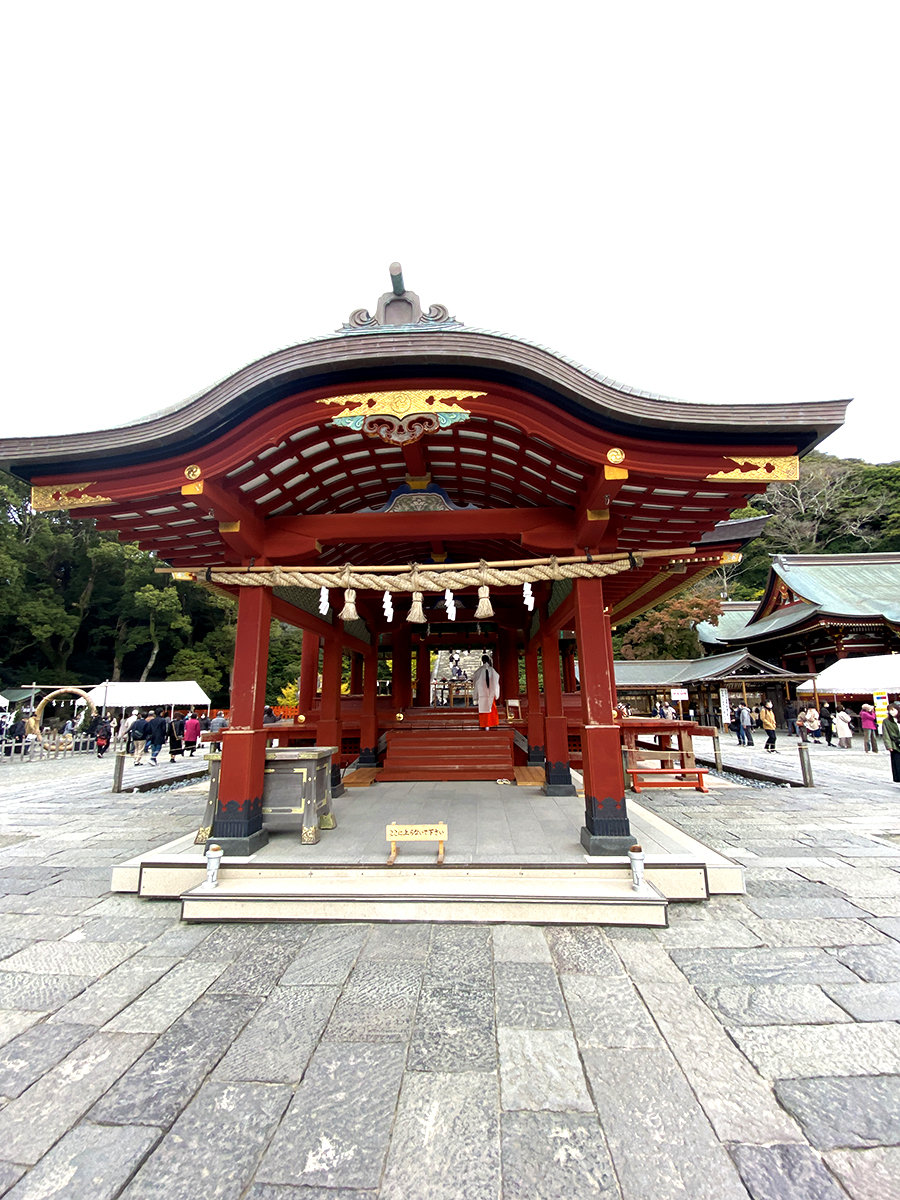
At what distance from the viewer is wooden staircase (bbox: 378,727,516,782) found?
989cm

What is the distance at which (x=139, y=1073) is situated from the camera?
A: 2.71 meters

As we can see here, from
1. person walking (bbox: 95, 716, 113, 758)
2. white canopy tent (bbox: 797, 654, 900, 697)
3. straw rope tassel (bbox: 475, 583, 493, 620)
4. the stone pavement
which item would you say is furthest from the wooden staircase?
person walking (bbox: 95, 716, 113, 758)

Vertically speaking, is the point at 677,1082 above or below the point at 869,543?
below

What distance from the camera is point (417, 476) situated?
6.28 m

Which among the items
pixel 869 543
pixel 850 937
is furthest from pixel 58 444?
pixel 869 543

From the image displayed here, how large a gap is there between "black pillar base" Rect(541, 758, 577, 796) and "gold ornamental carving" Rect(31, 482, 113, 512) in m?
7.26

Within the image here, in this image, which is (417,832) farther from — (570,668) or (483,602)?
(570,668)

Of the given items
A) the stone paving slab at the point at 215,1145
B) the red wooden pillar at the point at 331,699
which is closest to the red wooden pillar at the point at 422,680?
the red wooden pillar at the point at 331,699

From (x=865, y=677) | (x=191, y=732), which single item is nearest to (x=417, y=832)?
(x=865, y=677)

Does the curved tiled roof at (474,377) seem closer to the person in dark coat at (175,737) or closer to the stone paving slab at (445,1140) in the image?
the stone paving slab at (445,1140)

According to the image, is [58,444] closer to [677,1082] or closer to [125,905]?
[125,905]

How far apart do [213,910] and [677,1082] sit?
3.83m

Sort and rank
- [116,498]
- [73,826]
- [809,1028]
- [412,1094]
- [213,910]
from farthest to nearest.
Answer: [73,826] < [116,498] < [213,910] < [809,1028] < [412,1094]

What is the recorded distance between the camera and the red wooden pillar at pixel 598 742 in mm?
5246
